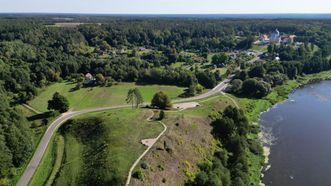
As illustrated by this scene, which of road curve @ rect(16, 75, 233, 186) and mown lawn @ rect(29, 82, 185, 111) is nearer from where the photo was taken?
road curve @ rect(16, 75, 233, 186)

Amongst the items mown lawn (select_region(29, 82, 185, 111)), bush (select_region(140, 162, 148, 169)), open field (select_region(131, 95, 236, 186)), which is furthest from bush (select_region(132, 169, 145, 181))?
mown lawn (select_region(29, 82, 185, 111))

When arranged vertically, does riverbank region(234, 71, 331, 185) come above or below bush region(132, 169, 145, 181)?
below

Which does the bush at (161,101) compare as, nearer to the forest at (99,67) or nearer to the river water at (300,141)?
the forest at (99,67)

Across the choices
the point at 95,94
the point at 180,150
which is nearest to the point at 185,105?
the point at 95,94

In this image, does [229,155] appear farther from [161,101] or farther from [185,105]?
[185,105]

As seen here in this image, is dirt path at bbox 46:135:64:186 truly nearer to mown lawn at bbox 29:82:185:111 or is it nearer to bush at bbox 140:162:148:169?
bush at bbox 140:162:148:169

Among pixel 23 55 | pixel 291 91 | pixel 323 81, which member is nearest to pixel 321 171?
pixel 291 91

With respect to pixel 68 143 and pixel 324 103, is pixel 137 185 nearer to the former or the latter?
pixel 68 143
